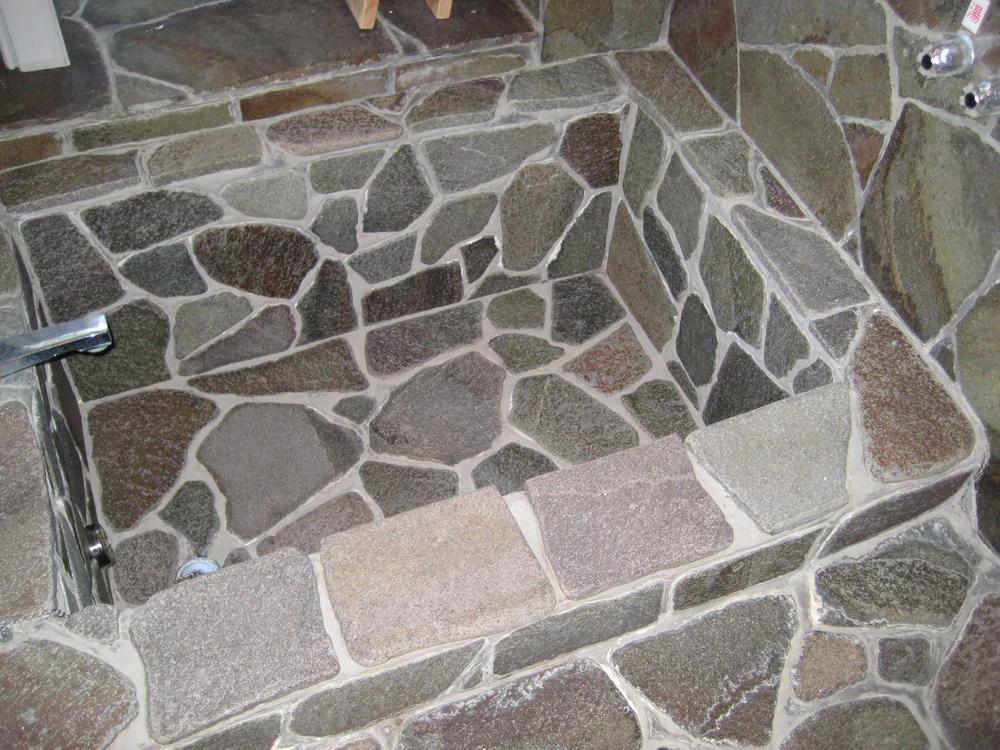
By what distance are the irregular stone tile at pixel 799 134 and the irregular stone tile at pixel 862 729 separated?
993 millimetres

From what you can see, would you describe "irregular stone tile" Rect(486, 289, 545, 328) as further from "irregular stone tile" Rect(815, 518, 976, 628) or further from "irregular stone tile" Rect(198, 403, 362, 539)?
"irregular stone tile" Rect(815, 518, 976, 628)

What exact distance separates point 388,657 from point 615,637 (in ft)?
1.57

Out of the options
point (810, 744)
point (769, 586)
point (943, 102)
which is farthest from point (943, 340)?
point (810, 744)

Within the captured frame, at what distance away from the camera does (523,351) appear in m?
2.55

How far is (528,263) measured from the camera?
8.65ft

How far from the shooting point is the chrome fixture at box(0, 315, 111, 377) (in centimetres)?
135

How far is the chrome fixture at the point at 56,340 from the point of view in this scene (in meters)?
1.35

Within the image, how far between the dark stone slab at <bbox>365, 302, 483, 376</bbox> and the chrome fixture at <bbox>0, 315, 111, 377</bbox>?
1.15 meters

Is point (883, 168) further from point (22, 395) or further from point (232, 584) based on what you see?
point (22, 395)

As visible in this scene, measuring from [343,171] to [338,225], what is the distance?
159 mm

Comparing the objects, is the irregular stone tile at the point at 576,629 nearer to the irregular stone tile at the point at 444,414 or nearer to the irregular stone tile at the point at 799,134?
the irregular stone tile at the point at 444,414

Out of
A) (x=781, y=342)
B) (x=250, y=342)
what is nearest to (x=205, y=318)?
(x=250, y=342)

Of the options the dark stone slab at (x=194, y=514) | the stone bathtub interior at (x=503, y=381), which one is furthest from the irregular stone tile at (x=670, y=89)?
the dark stone slab at (x=194, y=514)

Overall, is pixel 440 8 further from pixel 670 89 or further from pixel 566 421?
pixel 566 421
